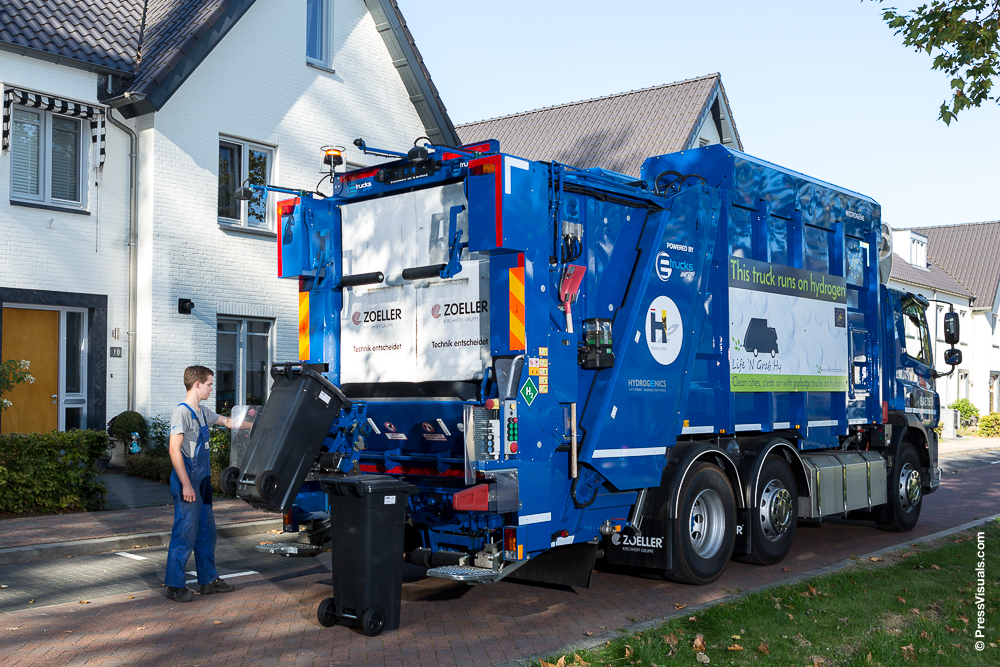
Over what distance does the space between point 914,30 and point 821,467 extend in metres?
4.39

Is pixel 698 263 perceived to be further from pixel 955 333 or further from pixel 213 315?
pixel 213 315

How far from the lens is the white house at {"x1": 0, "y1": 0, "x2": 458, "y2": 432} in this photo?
13984 mm

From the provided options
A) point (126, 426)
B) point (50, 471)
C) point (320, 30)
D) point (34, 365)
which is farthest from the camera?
point (320, 30)

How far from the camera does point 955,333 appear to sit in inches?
465

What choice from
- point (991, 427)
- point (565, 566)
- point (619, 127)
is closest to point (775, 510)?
point (565, 566)

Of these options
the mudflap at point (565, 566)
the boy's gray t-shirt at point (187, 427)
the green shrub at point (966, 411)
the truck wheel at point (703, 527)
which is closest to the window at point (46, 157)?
the boy's gray t-shirt at point (187, 427)

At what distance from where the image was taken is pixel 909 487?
11.7 meters

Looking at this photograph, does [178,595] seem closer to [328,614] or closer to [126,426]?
[328,614]

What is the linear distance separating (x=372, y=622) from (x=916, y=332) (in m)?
9.01

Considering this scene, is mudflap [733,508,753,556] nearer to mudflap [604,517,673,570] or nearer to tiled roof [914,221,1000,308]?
mudflap [604,517,673,570]

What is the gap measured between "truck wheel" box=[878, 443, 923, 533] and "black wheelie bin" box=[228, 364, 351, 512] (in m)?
7.43

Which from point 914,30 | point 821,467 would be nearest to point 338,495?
point 821,467

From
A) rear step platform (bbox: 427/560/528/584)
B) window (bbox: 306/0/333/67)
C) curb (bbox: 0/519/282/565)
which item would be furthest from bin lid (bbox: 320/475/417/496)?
window (bbox: 306/0/333/67)

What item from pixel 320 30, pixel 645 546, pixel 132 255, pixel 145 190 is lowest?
pixel 645 546
